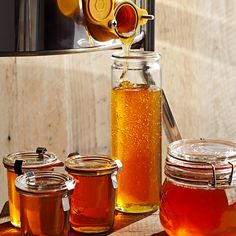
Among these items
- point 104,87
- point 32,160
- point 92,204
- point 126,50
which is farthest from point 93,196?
point 104,87

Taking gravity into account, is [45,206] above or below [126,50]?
below

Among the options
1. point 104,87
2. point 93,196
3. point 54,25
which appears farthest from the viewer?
point 104,87

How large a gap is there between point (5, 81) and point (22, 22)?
567 millimetres

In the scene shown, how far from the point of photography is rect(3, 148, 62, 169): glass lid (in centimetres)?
104

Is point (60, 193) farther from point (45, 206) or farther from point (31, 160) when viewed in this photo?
point (31, 160)

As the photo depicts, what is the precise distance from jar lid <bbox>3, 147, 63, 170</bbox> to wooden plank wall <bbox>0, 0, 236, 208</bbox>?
38 centimetres

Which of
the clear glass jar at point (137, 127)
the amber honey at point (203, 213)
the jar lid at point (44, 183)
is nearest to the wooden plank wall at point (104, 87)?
the clear glass jar at point (137, 127)

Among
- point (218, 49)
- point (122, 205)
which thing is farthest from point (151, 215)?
point (218, 49)

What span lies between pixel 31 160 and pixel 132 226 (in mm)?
204

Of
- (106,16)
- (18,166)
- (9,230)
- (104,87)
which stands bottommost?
(9,230)

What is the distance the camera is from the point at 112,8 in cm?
95

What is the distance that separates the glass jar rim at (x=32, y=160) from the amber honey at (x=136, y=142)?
121 mm

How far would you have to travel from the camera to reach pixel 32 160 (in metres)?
1.06

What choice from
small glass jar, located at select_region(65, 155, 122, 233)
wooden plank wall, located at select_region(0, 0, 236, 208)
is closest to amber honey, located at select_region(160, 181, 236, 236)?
small glass jar, located at select_region(65, 155, 122, 233)
